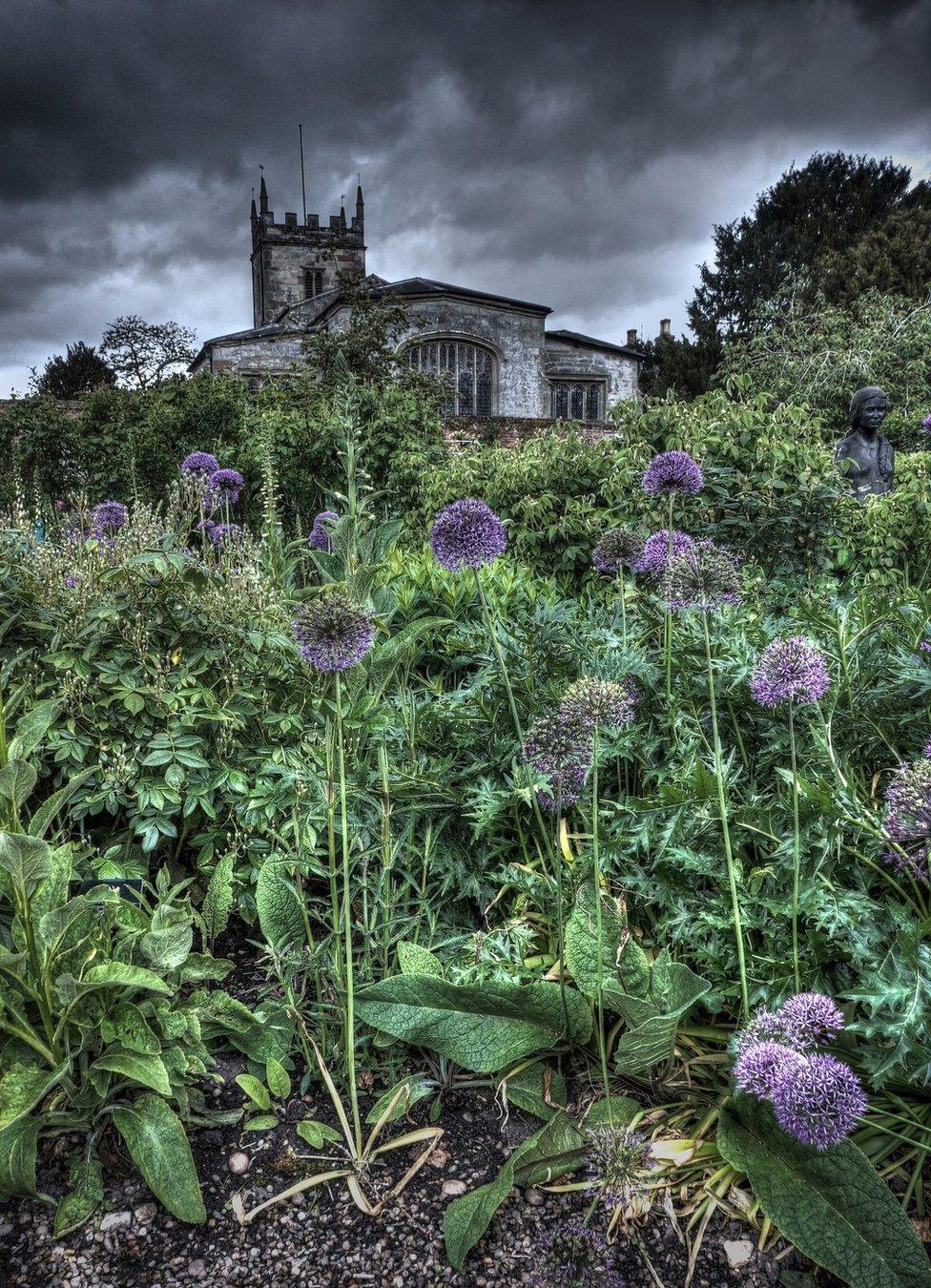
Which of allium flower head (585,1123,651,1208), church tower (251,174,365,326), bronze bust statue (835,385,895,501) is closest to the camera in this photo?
allium flower head (585,1123,651,1208)

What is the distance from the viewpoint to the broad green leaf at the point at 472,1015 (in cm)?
152

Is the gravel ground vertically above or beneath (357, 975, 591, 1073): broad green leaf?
beneath

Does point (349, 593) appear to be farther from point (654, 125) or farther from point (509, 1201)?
point (654, 125)

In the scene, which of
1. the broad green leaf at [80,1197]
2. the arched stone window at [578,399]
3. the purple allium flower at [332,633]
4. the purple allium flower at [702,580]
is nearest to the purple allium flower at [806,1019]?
the purple allium flower at [702,580]

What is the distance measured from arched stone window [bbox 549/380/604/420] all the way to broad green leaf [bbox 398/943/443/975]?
27613mm

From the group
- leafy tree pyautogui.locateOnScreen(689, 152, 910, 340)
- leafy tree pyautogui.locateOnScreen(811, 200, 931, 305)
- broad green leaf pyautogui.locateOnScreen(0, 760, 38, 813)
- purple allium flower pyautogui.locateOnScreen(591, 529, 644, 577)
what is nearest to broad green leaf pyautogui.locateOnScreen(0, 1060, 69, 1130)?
broad green leaf pyautogui.locateOnScreen(0, 760, 38, 813)

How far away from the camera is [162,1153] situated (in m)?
1.34

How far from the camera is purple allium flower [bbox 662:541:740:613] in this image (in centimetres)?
154

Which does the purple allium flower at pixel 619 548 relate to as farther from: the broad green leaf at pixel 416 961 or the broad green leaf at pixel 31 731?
the broad green leaf at pixel 31 731

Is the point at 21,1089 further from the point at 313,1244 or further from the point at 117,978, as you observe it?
the point at 313,1244

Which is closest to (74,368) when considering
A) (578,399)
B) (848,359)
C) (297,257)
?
(297,257)

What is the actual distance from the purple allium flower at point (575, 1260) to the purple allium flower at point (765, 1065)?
0.40m

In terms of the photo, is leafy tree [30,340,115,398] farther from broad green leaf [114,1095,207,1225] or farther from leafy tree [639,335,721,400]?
broad green leaf [114,1095,207,1225]

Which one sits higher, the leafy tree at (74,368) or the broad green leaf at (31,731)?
the leafy tree at (74,368)
